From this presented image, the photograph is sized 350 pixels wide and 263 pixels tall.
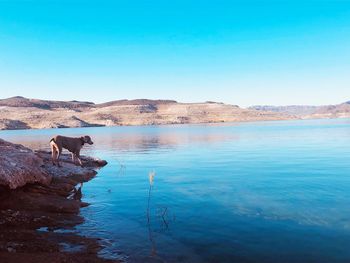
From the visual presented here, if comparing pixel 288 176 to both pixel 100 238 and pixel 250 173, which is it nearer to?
pixel 250 173

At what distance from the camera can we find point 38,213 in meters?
12.4

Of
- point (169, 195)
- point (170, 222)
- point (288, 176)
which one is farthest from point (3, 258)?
point (288, 176)

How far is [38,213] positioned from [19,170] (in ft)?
9.35

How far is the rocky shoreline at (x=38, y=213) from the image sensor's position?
8.83m

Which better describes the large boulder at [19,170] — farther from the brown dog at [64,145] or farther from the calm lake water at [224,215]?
the brown dog at [64,145]

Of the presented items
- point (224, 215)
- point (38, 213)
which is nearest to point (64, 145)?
point (38, 213)

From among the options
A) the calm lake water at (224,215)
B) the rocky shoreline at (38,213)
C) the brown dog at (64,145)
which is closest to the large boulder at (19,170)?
the rocky shoreline at (38,213)

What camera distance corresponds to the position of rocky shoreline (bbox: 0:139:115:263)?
883cm

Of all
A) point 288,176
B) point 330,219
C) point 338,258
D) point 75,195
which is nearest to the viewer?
point 338,258

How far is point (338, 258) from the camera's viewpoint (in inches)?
354

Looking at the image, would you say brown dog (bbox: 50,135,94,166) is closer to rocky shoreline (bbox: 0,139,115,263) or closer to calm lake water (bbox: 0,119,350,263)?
rocky shoreline (bbox: 0,139,115,263)

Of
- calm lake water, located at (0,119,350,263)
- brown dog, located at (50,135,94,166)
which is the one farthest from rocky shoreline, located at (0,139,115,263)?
brown dog, located at (50,135,94,166)

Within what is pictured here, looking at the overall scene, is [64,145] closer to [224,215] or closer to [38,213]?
[38,213]

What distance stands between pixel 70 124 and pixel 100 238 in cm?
17930
